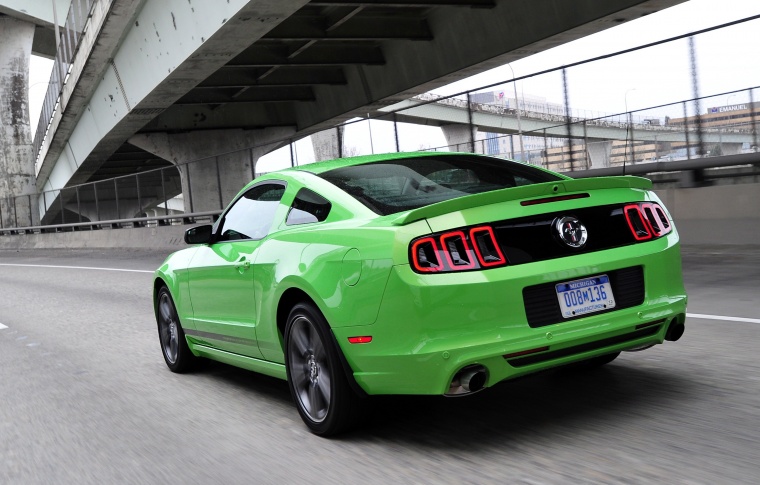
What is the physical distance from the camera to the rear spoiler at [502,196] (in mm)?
A: 4398

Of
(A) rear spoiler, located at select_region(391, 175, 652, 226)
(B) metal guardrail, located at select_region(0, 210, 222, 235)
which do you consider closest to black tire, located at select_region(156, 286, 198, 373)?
(A) rear spoiler, located at select_region(391, 175, 652, 226)

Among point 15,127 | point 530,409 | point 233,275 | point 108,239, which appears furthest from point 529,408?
point 15,127

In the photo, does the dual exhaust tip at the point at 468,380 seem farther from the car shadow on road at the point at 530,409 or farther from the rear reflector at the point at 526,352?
the car shadow on road at the point at 530,409

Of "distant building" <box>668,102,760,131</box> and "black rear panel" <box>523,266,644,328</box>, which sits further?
"distant building" <box>668,102,760,131</box>

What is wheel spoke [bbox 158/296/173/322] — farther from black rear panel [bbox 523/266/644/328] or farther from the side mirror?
black rear panel [bbox 523/266/644/328]

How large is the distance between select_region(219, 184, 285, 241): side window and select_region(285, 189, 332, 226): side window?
0.26 metres

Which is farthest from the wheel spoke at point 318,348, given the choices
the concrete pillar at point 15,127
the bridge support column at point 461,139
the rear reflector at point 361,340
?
the concrete pillar at point 15,127

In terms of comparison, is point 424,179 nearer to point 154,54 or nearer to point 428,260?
point 428,260

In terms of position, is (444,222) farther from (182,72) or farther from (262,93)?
(262,93)

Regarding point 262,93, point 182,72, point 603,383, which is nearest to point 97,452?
point 603,383

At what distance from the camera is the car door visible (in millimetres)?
5727

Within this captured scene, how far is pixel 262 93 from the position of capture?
28.1 m

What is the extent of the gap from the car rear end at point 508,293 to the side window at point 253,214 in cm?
140

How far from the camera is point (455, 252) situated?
432 centimetres
